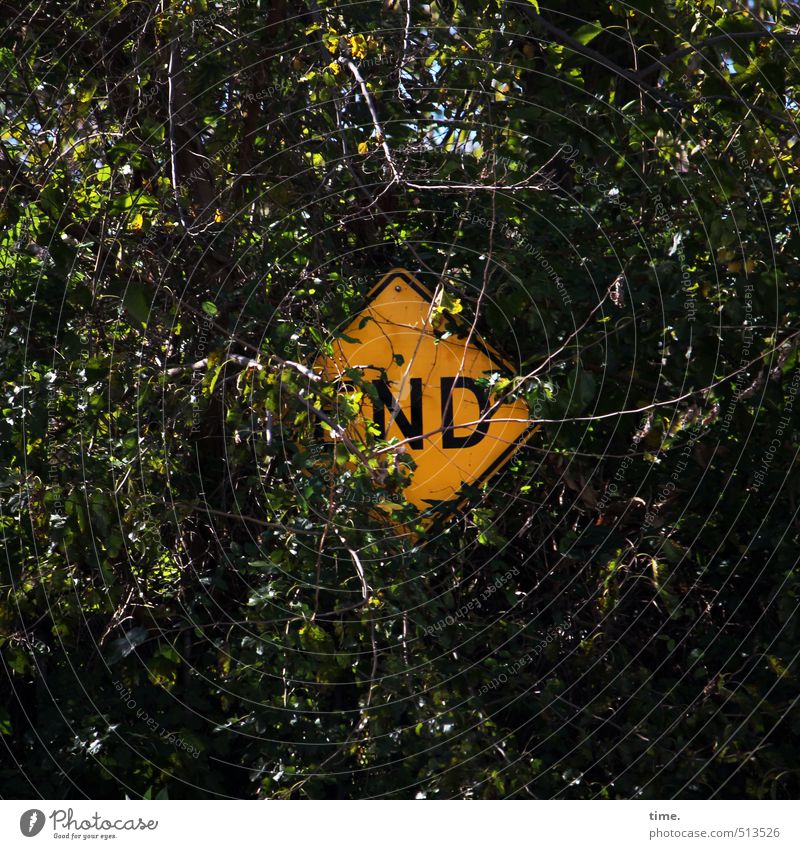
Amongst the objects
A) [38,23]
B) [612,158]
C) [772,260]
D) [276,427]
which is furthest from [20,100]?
[772,260]

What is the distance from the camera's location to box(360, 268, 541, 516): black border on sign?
6.49 ft

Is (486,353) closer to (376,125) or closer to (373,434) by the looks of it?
(373,434)

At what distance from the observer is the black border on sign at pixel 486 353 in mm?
1979

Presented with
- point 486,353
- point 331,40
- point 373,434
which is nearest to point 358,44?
point 331,40

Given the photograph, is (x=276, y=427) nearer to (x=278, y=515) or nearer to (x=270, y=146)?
(x=278, y=515)

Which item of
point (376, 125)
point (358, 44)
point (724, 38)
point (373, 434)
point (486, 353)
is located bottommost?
Result: point (373, 434)

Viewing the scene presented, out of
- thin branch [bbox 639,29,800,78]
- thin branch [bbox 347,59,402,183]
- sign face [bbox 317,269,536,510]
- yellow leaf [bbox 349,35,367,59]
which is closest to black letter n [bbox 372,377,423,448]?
sign face [bbox 317,269,536,510]

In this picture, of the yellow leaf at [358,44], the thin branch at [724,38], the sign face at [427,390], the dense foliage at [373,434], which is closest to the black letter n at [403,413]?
the sign face at [427,390]

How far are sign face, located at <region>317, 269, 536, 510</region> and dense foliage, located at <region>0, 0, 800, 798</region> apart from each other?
0.22 feet

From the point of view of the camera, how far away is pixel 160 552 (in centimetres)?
201

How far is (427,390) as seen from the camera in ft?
6.73

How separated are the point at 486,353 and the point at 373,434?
35 cm

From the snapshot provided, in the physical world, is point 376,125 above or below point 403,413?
above
